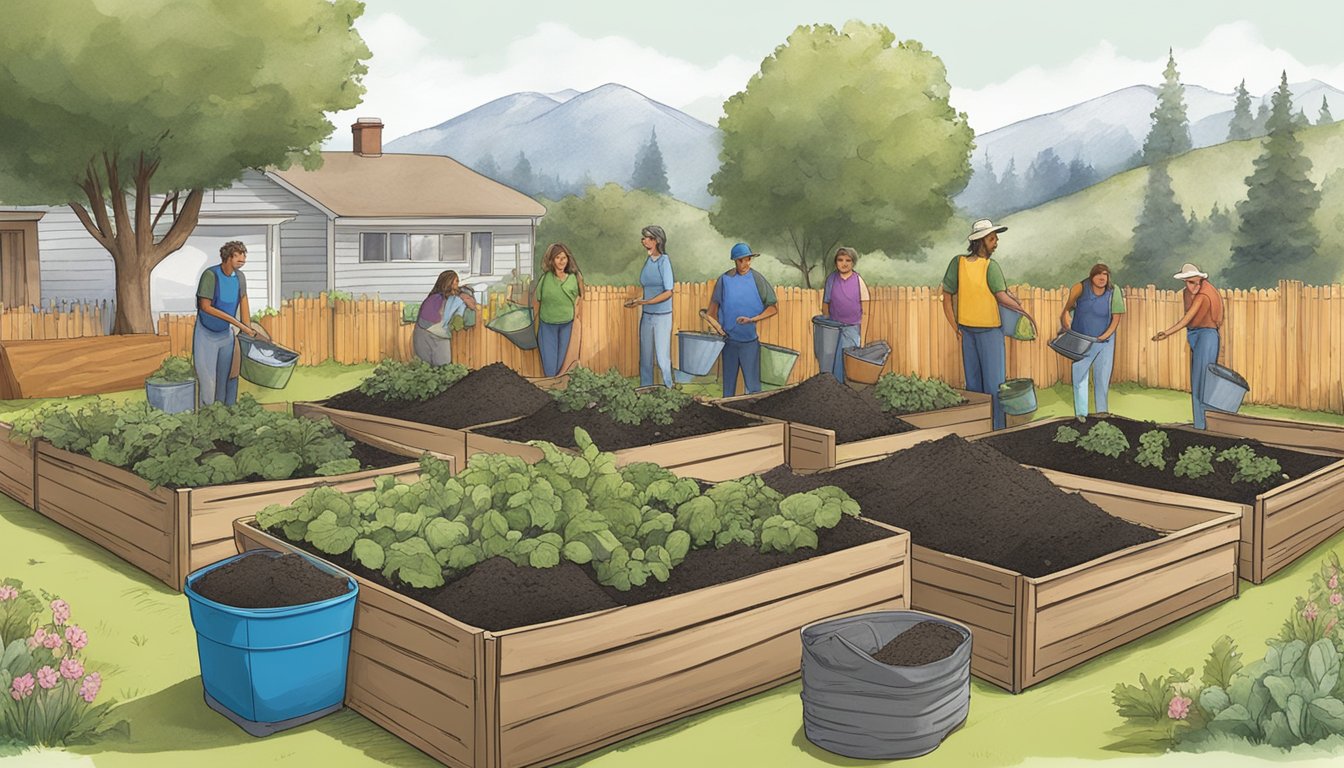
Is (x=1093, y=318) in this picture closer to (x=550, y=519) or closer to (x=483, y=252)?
(x=550, y=519)

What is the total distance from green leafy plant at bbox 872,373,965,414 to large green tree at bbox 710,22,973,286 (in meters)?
20.5

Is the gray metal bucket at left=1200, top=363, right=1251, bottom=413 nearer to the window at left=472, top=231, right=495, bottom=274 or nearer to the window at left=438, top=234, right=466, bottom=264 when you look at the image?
the window at left=472, top=231, right=495, bottom=274

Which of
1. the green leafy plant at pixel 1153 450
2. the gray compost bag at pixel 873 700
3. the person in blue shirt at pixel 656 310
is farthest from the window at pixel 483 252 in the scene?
the gray compost bag at pixel 873 700

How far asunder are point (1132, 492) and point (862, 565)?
2.37 meters

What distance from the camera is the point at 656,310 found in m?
12.0

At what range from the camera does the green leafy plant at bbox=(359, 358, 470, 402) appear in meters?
10.1

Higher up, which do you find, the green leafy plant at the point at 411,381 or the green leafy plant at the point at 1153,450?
the green leafy plant at the point at 411,381

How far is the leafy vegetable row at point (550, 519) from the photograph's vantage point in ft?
16.8

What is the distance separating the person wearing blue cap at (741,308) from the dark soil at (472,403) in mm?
2085

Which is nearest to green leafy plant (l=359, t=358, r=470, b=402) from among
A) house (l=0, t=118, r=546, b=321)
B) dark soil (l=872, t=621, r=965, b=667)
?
dark soil (l=872, t=621, r=965, b=667)

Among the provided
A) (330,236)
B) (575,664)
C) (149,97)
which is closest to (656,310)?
(575,664)

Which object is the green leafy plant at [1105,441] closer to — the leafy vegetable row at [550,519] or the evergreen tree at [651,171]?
the leafy vegetable row at [550,519]

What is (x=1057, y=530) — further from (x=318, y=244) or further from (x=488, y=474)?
(x=318, y=244)

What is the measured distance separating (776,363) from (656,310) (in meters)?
1.34
